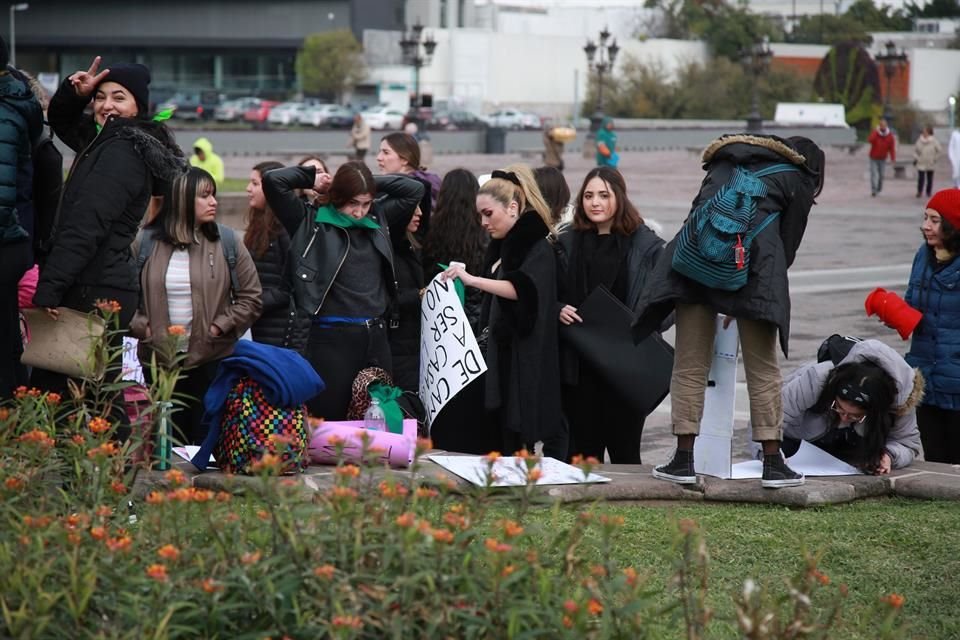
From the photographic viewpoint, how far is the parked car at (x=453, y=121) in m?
65.4

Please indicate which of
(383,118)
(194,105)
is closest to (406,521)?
(383,118)

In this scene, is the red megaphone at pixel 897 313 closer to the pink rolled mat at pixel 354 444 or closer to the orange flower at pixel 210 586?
the pink rolled mat at pixel 354 444

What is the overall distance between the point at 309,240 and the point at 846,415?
265cm

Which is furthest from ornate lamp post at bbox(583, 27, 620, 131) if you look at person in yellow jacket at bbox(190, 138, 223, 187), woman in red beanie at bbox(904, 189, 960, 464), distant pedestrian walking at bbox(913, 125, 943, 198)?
woman in red beanie at bbox(904, 189, 960, 464)

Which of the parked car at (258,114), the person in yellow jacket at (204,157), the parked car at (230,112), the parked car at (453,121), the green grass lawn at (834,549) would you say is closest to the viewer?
the green grass lawn at (834,549)

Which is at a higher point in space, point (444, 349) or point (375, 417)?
point (444, 349)

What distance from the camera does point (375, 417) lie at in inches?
267

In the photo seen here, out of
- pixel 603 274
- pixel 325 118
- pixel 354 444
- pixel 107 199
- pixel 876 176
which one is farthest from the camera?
pixel 325 118

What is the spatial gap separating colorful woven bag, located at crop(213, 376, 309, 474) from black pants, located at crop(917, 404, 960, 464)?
3178mm

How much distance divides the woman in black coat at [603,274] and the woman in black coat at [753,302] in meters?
0.99

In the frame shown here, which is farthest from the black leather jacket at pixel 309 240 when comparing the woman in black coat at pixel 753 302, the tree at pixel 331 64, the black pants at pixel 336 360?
the tree at pixel 331 64

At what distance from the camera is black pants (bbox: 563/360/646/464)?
728cm

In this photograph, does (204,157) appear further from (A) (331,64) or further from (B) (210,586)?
(A) (331,64)

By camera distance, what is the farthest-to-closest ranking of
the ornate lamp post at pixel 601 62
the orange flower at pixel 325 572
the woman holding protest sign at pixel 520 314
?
the ornate lamp post at pixel 601 62 → the woman holding protest sign at pixel 520 314 → the orange flower at pixel 325 572
